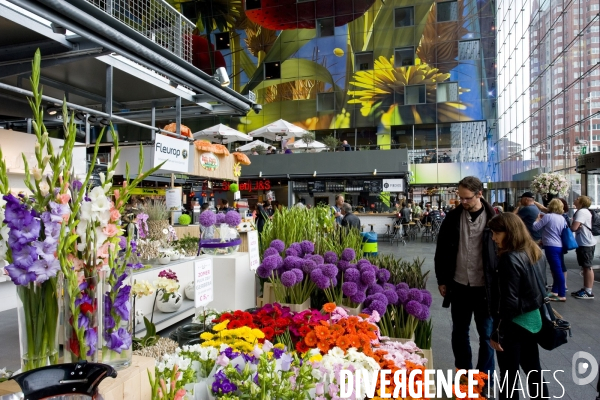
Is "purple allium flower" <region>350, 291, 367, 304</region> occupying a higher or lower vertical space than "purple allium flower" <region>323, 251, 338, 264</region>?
lower

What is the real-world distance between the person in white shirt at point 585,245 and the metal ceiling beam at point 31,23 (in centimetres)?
652

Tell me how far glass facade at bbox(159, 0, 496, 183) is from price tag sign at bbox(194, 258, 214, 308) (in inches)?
687

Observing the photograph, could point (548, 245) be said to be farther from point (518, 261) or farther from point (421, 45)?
point (421, 45)

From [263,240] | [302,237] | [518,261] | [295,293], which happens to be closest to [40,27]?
[263,240]

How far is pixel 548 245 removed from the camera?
5.43 m

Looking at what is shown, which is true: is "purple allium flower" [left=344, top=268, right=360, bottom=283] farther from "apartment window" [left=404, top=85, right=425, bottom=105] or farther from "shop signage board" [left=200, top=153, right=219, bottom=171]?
"apartment window" [left=404, top=85, right=425, bottom=105]

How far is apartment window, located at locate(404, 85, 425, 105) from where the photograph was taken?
63.0 feet

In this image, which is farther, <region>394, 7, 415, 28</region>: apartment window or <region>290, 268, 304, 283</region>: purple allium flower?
<region>394, 7, 415, 28</region>: apartment window

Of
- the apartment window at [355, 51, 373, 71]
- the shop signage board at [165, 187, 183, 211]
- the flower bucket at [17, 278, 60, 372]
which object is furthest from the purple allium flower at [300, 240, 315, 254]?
the apartment window at [355, 51, 373, 71]

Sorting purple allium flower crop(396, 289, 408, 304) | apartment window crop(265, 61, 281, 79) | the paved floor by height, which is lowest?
the paved floor

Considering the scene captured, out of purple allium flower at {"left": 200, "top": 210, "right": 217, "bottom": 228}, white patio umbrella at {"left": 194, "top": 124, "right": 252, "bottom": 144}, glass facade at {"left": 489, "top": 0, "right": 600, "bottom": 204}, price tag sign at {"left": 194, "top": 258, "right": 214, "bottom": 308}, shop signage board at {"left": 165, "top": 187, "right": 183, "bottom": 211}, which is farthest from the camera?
white patio umbrella at {"left": 194, "top": 124, "right": 252, "bottom": 144}

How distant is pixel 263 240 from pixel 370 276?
3.83 feet

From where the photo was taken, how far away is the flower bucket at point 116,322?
1.11m

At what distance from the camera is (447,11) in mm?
19234
